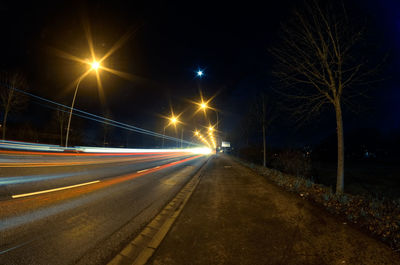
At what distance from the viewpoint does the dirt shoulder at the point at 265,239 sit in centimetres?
290

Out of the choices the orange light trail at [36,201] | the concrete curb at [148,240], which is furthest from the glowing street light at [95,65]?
the concrete curb at [148,240]

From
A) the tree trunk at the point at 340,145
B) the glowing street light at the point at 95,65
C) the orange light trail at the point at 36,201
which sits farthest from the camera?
the glowing street light at the point at 95,65

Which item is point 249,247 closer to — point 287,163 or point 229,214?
point 229,214

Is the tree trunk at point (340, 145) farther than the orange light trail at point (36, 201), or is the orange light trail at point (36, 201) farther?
the tree trunk at point (340, 145)

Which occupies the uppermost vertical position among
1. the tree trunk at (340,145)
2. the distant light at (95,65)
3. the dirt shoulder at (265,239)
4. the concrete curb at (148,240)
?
the distant light at (95,65)

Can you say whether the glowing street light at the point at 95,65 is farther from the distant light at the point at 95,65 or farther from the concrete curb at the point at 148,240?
the concrete curb at the point at 148,240

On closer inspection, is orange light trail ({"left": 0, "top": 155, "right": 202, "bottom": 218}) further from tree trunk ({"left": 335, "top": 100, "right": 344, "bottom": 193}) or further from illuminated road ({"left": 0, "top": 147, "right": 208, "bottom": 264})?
tree trunk ({"left": 335, "top": 100, "right": 344, "bottom": 193})

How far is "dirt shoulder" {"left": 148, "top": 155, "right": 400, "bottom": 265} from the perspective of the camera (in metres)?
2.90

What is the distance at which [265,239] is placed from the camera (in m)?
3.50

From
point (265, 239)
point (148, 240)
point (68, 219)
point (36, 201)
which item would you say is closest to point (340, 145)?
point (265, 239)

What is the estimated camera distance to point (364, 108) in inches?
285

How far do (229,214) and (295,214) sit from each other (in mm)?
1853

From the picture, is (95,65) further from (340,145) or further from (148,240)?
(340,145)

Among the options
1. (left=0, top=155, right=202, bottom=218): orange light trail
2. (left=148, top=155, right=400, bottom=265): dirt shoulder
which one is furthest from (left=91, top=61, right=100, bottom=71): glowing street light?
(left=148, top=155, right=400, bottom=265): dirt shoulder
